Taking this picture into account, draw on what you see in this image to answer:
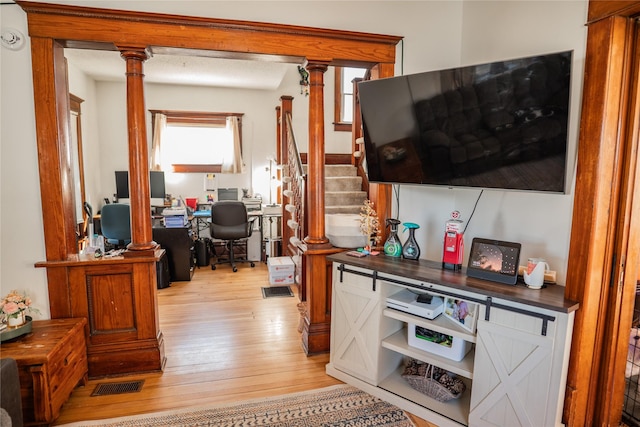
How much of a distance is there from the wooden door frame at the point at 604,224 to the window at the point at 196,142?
17.8 ft

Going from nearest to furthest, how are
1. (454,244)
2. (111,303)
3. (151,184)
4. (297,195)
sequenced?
(454,244) < (111,303) < (297,195) < (151,184)

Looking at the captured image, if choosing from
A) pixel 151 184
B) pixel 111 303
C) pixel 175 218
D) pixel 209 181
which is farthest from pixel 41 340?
pixel 209 181

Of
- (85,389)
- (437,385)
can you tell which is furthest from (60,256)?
(437,385)

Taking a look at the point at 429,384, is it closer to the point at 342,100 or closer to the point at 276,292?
the point at 276,292

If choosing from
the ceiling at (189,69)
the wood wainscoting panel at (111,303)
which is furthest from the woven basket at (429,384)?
the ceiling at (189,69)

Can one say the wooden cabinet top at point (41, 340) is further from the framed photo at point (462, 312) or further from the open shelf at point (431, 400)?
the framed photo at point (462, 312)

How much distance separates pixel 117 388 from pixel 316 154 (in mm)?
2191

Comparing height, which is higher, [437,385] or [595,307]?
[595,307]

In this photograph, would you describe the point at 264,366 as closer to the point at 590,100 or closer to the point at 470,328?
the point at 470,328

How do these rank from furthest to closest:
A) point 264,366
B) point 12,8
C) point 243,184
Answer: point 243,184 < point 264,366 < point 12,8

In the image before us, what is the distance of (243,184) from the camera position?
6.64 m

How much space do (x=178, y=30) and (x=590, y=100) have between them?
251 centimetres

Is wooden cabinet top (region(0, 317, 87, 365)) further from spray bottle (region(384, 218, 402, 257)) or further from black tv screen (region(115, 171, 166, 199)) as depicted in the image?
black tv screen (region(115, 171, 166, 199))

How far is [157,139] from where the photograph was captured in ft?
20.3
